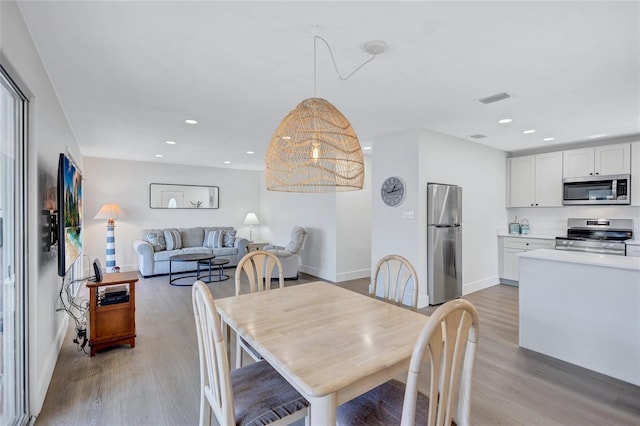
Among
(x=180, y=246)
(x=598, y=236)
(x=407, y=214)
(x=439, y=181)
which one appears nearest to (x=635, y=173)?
(x=598, y=236)

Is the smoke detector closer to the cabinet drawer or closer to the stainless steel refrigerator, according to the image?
the stainless steel refrigerator

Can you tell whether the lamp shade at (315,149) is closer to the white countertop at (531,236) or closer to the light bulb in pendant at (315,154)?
the light bulb in pendant at (315,154)

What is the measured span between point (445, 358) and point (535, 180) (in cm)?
534

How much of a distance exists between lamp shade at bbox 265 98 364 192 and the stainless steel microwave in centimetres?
474

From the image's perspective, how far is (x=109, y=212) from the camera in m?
5.78

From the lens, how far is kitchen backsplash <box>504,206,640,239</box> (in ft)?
14.4

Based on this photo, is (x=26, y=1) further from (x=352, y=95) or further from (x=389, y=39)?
(x=352, y=95)

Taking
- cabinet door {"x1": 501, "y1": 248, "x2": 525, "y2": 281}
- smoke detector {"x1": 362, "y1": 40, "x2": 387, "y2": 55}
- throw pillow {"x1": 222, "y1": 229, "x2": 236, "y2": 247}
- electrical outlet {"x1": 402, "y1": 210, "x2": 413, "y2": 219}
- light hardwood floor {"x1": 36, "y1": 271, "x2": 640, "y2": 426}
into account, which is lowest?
light hardwood floor {"x1": 36, "y1": 271, "x2": 640, "y2": 426}

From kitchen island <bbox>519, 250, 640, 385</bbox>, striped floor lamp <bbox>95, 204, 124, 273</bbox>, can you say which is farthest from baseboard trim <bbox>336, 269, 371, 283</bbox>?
striped floor lamp <bbox>95, 204, 124, 273</bbox>

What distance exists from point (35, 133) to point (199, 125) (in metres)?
1.96

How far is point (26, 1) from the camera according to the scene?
62.0 inches

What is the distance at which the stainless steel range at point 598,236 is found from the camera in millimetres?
4148

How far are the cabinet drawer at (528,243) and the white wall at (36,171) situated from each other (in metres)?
6.04

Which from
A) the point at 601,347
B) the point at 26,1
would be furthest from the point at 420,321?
the point at 26,1
